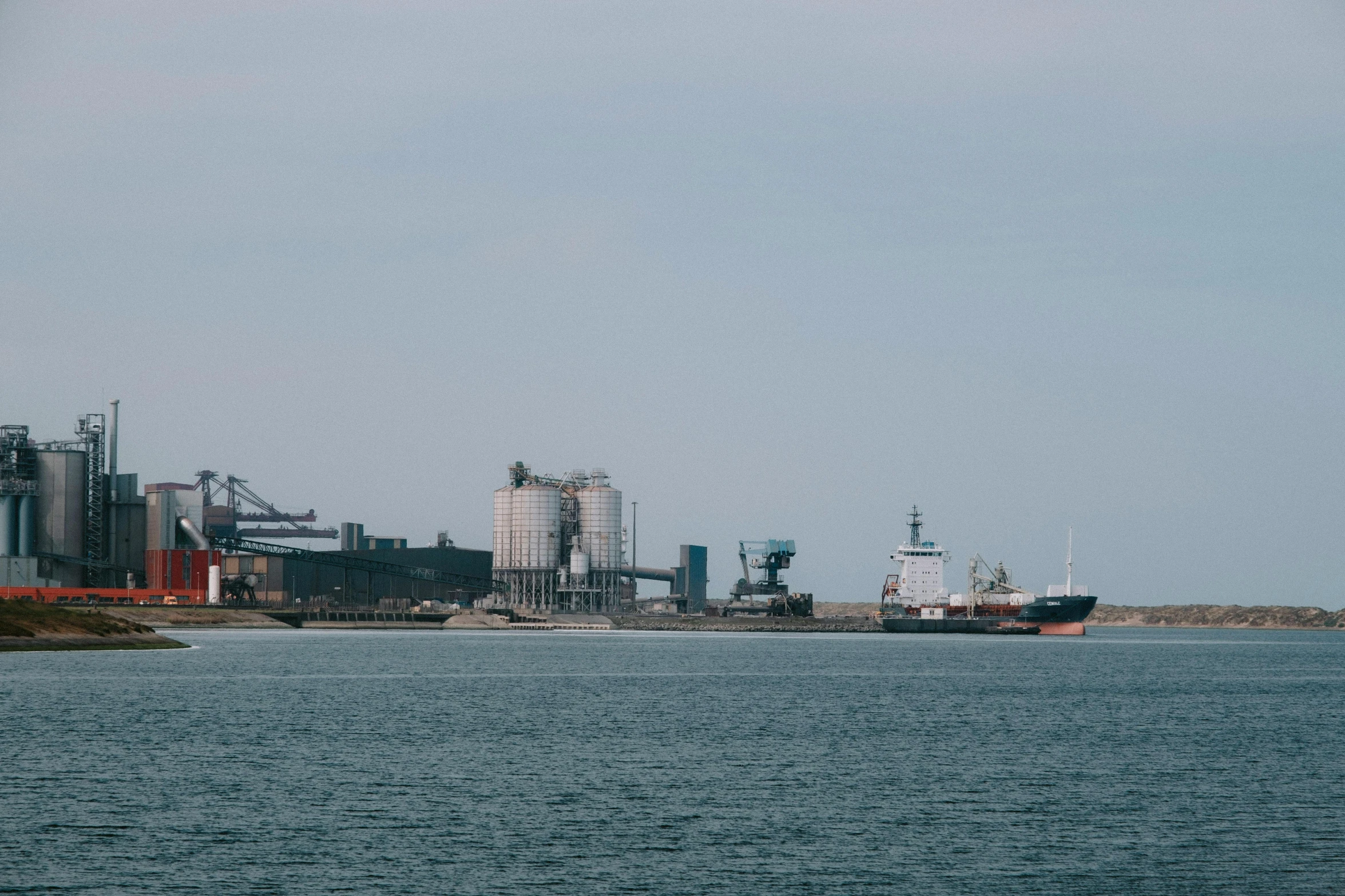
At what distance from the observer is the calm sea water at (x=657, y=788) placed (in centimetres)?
3177

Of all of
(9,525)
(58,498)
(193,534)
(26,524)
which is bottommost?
(193,534)

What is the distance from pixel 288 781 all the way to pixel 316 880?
14.7m

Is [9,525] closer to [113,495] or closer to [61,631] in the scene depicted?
[113,495]

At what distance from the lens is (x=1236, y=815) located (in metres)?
39.9

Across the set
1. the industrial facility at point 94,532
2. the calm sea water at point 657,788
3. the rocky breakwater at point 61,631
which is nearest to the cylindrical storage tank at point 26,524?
the industrial facility at point 94,532

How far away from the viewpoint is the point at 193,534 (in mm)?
183375

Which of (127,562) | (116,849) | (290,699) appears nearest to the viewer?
(116,849)

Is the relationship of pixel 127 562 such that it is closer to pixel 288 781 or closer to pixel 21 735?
pixel 21 735

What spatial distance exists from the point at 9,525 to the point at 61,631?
56.8m

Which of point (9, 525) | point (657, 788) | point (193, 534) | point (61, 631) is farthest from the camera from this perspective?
point (193, 534)

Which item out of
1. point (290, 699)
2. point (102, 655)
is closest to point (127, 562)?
point (102, 655)

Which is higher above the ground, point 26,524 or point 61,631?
point 26,524

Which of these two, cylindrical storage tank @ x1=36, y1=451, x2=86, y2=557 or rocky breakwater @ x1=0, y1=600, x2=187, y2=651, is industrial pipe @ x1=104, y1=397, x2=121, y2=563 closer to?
cylindrical storage tank @ x1=36, y1=451, x2=86, y2=557

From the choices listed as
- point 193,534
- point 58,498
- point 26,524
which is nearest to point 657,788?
point 26,524
